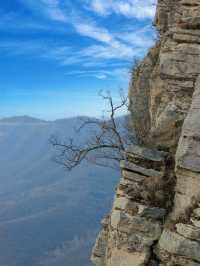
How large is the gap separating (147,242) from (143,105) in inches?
398

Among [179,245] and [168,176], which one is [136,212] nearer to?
[168,176]

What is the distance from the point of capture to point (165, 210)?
701 inches

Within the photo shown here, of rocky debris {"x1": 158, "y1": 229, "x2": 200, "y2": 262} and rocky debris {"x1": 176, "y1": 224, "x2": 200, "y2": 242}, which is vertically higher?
rocky debris {"x1": 176, "y1": 224, "x2": 200, "y2": 242}

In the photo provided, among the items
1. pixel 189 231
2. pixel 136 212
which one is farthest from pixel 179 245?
pixel 136 212

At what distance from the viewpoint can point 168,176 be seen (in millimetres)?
18844

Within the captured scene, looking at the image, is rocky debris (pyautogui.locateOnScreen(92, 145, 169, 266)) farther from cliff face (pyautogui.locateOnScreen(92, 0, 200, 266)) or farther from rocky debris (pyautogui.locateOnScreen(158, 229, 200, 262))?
rocky debris (pyautogui.locateOnScreen(158, 229, 200, 262))

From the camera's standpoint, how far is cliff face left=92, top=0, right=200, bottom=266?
16781mm

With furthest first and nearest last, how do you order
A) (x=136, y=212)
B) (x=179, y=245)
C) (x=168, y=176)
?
(x=168, y=176) < (x=136, y=212) < (x=179, y=245)

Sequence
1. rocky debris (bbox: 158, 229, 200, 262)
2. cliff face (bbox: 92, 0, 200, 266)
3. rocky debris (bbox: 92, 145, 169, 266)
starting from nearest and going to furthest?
rocky debris (bbox: 158, 229, 200, 262)
cliff face (bbox: 92, 0, 200, 266)
rocky debris (bbox: 92, 145, 169, 266)

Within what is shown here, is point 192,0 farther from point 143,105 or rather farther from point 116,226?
point 116,226

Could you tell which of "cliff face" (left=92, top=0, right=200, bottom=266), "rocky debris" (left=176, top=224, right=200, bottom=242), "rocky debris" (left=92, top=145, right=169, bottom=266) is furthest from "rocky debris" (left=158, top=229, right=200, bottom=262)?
"rocky debris" (left=92, top=145, right=169, bottom=266)

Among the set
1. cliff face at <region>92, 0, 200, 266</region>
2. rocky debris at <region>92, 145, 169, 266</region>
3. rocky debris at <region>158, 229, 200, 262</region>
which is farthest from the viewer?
rocky debris at <region>92, 145, 169, 266</region>

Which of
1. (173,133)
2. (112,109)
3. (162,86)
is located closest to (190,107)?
(173,133)

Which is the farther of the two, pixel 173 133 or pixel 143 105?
pixel 143 105
